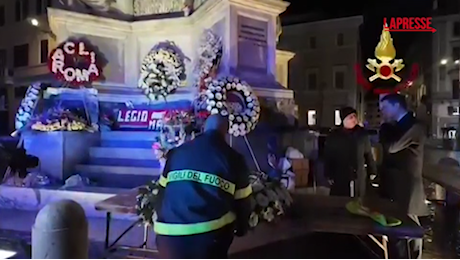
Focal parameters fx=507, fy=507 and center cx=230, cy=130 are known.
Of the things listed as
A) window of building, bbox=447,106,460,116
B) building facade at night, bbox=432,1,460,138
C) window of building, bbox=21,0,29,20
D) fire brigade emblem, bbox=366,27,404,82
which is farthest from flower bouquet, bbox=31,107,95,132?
window of building, bbox=447,106,460,116

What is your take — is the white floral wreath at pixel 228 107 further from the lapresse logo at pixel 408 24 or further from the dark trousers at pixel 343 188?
the lapresse logo at pixel 408 24

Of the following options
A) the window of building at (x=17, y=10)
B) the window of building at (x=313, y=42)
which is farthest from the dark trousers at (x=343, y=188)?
the window of building at (x=17, y=10)

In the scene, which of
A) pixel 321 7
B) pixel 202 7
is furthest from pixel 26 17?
pixel 321 7

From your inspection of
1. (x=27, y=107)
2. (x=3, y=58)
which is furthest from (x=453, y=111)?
(x=3, y=58)

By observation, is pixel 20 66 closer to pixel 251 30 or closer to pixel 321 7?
pixel 251 30

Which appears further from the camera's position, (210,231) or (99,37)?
(99,37)

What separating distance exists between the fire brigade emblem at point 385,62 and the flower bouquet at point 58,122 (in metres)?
4.06

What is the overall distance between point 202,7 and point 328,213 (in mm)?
5481

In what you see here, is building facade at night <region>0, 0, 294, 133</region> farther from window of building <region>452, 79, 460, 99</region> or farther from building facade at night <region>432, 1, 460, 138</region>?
window of building <region>452, 79, 460, 99</region>

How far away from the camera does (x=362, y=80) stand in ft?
22.2

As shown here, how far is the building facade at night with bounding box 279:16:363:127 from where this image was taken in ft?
21.9

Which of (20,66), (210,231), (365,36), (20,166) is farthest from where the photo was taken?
(20,66)

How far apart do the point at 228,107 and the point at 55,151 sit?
2.33 metres

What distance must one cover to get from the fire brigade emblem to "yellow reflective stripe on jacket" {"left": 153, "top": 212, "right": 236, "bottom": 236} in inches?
191
